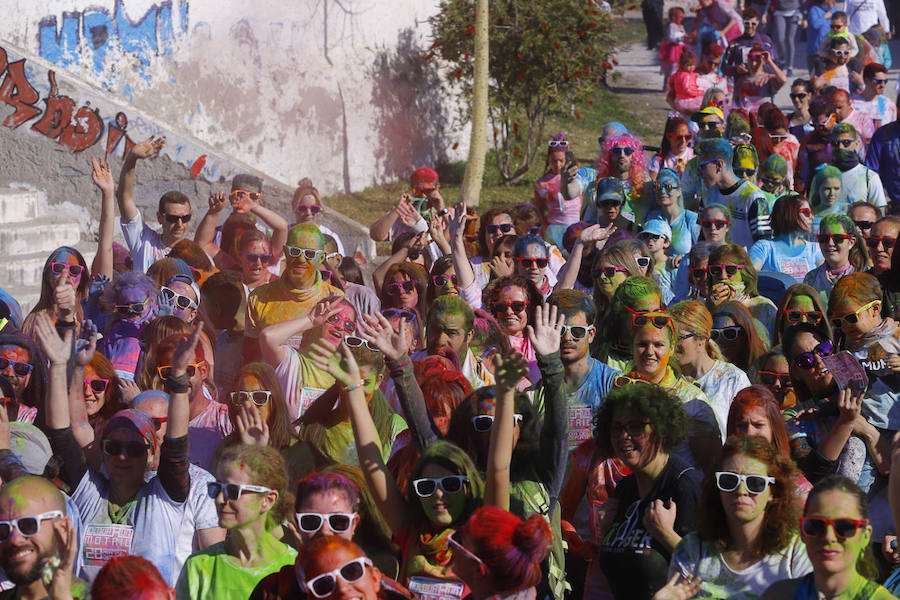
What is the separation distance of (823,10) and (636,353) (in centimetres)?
1280

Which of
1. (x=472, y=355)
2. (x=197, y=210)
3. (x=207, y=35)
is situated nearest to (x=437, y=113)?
(x=207, y=35)

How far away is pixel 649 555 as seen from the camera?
439cm

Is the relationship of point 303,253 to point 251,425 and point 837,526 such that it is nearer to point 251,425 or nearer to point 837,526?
point 251,425

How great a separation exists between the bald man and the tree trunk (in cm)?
837

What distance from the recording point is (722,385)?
559 cm

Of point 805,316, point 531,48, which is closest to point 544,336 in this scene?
point 805,316

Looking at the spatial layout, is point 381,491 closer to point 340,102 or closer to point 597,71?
point 340,102

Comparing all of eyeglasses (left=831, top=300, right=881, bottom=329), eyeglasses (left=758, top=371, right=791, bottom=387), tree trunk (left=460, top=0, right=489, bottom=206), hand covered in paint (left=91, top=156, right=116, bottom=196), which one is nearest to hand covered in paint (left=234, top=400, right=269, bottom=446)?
eyeglasses (left=758, top=371, right=791, bottom=387)

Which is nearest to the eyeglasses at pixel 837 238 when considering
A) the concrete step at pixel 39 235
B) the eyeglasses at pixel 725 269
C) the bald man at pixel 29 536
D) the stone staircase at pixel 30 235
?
the eyeglasses at pixel 725 269

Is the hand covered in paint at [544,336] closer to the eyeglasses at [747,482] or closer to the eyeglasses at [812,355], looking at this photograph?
the eyeglasses at [747,482]

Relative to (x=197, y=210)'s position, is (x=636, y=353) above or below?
above

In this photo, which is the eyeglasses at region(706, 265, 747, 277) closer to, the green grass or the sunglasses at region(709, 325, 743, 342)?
the sunglasses at region(709, 325, 743, 342)

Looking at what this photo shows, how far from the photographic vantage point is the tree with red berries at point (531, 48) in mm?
13922

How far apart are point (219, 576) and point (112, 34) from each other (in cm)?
821
